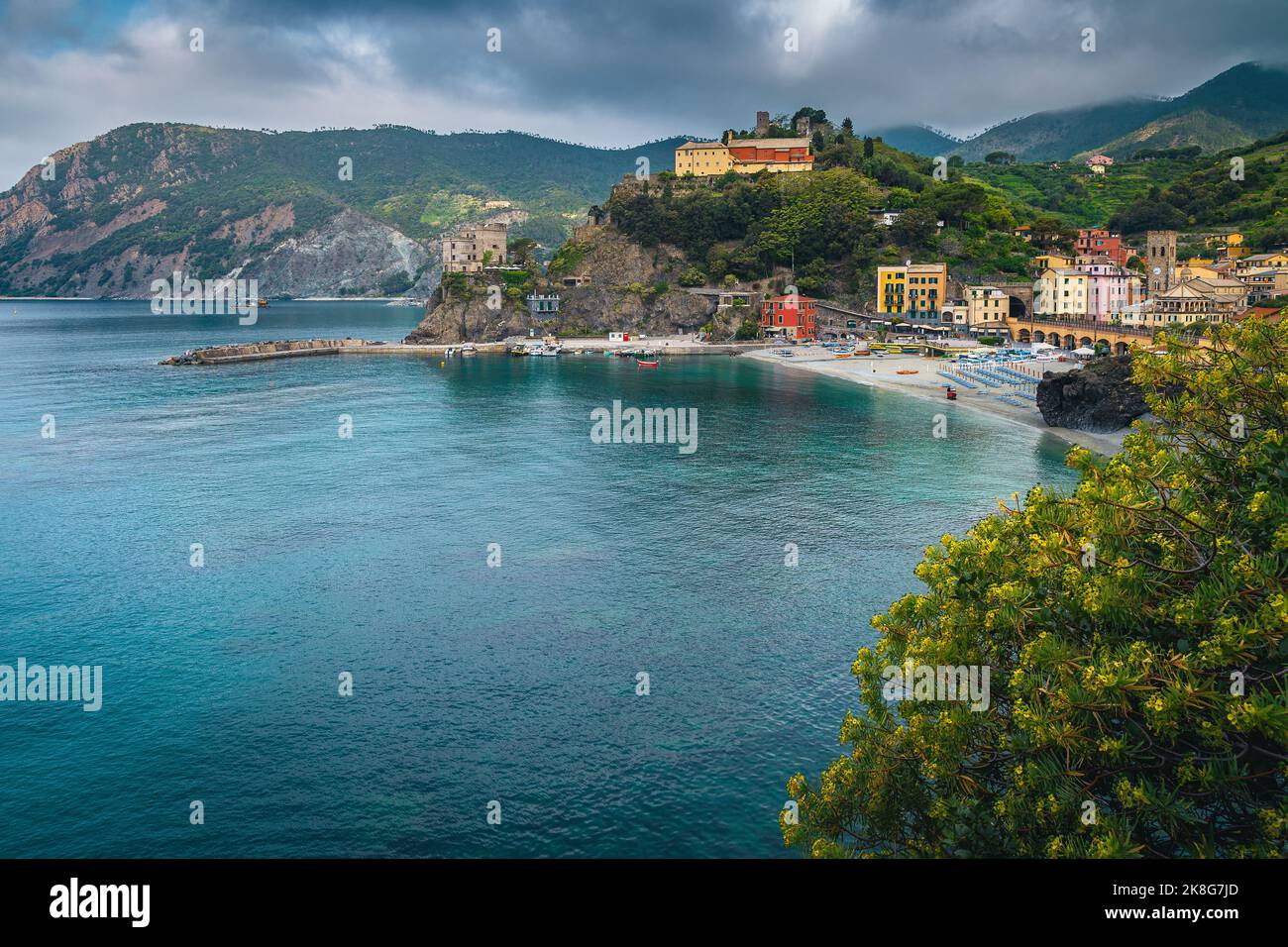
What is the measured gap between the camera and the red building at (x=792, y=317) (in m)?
175

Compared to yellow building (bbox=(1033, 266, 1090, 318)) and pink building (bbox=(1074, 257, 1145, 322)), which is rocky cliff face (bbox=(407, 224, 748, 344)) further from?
pink building (bbox=(1074, 257, 1145, 322))

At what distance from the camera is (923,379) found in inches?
4774

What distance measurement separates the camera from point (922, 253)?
17662 centimetres

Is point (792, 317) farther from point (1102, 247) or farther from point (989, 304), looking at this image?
point (1102, 247)

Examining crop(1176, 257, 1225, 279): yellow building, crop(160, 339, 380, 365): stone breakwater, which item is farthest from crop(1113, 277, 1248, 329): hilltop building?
crop(160, 339, 380, 365): stone breakwater

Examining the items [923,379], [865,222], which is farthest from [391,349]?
[923,379]

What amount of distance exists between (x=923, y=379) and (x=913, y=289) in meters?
55.3

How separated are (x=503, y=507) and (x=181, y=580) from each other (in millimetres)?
20706

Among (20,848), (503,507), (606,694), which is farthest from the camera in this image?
(503,507)

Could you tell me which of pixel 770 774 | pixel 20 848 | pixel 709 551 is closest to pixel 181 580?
pixel 20 848

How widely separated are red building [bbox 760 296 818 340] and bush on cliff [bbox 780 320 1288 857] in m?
155

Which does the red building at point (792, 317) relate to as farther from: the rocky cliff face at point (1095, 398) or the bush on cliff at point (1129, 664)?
the bush on cliff at point (1129, 664)

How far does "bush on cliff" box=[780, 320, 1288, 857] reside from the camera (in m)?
16.2
